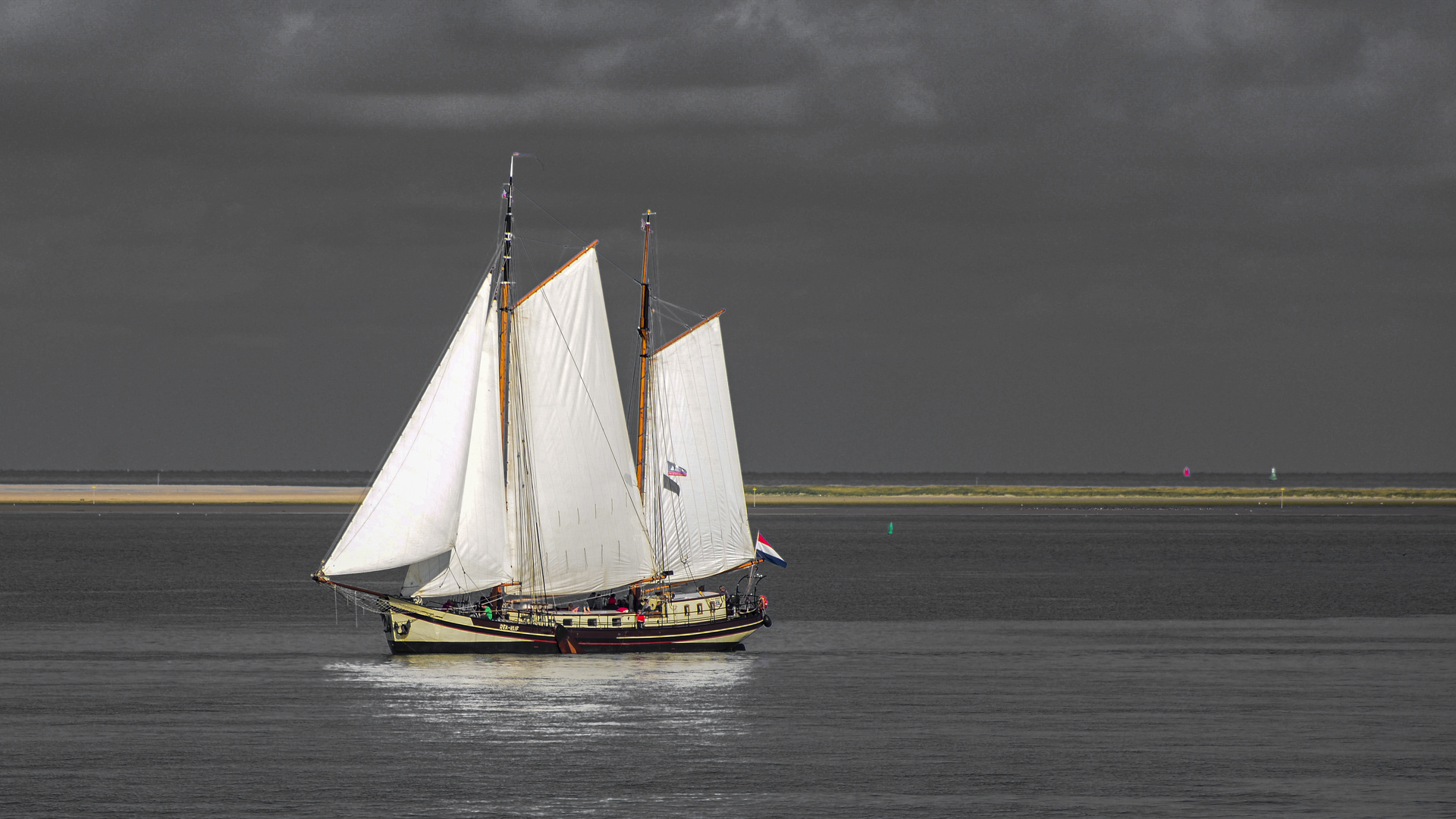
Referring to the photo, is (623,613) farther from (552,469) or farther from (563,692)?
(563,692)

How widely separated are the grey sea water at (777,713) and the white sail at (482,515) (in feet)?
10.8

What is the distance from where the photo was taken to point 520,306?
6681 centimetres

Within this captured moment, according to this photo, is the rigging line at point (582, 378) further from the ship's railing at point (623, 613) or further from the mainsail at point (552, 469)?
the ship's railing at point (623, 613)

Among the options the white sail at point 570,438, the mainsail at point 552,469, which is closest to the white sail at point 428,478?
the mainsail at point 552,469

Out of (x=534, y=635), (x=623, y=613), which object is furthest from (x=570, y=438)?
(x=534, y=635)

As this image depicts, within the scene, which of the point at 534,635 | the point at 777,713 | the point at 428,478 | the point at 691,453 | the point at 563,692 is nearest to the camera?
the point at 777,713

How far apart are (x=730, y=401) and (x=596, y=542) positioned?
8978mm

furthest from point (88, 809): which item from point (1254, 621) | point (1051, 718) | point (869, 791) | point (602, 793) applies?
point (1254, 621)

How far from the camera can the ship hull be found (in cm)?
6575

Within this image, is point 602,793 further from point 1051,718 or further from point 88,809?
point 1051,718

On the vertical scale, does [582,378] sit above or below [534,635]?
above

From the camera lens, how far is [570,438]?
6688cm

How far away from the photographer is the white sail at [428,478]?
203 ft

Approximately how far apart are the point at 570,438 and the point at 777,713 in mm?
18140
